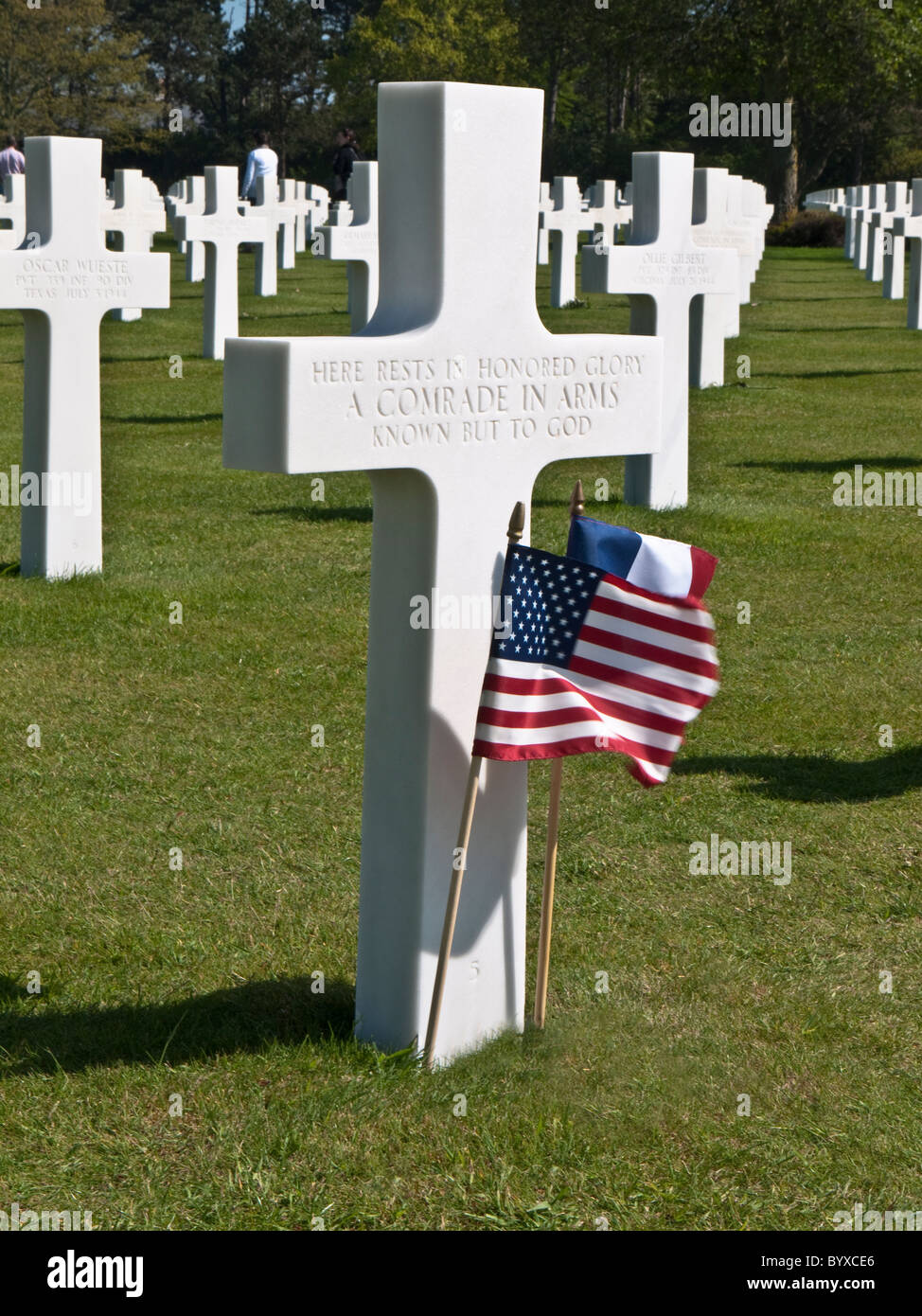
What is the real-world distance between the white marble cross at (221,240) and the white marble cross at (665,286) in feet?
27.8

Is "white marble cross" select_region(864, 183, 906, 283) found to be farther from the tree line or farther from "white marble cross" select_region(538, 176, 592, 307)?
the tree line

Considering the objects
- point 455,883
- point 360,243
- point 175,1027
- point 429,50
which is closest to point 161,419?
point 360,243

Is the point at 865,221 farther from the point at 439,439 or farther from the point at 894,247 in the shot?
the point at 439,439

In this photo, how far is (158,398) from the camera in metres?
16.1

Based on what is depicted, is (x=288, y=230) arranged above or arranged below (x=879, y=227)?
below

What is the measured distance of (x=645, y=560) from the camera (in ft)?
12.7

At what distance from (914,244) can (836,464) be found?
973cm

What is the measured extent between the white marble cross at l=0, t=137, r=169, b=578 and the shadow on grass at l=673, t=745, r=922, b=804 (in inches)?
149

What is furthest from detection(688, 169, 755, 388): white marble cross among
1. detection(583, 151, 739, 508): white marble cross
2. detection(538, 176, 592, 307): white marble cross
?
detection(538, 176, 592, 307): white marble cross

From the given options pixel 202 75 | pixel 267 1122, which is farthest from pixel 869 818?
pixel 202 75

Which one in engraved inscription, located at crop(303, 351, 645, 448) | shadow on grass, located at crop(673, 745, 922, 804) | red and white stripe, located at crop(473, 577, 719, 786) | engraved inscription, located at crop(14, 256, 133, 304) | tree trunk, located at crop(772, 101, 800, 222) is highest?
tree trunk, located at crop(772, 101, 800, 222)

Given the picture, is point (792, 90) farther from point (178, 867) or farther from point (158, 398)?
point (178, 867)

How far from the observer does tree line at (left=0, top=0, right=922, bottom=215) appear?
45938mm
